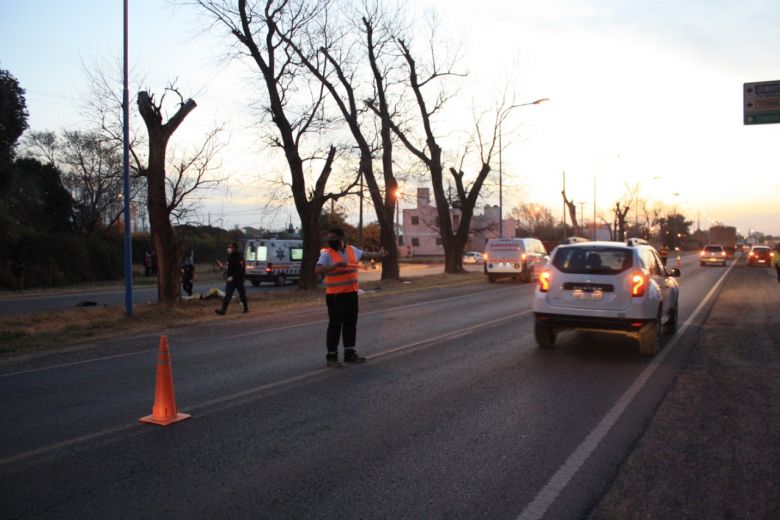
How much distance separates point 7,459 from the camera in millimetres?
4863

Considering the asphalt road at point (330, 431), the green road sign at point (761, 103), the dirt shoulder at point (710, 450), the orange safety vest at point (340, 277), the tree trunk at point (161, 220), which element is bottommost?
the dirt shoulder at point (710, 450)

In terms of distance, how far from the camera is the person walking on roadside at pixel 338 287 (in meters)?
8.23

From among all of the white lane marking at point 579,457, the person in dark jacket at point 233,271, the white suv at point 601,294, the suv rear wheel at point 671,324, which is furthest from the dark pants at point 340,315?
the person in dark jacket at point 233,271

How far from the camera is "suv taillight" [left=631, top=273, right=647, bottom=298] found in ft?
29.5

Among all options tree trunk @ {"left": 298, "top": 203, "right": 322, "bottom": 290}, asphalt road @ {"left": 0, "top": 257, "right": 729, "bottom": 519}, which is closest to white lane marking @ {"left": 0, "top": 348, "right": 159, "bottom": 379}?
asphalt road @ {"left": 0, "top": 257, "right": 729, "bottom": 519}

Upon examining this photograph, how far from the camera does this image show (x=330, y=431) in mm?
5586

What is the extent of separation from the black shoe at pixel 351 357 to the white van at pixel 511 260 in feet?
64.4

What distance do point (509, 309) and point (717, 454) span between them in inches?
442

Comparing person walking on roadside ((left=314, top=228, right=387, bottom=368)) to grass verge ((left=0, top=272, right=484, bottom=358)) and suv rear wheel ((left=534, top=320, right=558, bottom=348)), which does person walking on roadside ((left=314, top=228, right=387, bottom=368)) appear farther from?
grass verge ((left=0, top=272, right=484, bottom=358))

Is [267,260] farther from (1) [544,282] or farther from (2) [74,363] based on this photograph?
(1) [544,282]

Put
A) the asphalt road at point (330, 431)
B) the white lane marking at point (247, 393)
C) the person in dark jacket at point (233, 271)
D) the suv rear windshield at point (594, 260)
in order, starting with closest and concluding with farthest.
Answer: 1. the asphalt road at point (330, 431)
2. the white lane marking at point (247, 393)
3. the suv rear windshield at point (594, 260)
4. the person in dark jacket at point (233, 271)

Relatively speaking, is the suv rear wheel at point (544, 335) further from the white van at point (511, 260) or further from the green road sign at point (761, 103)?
the white van at point (511, 260)

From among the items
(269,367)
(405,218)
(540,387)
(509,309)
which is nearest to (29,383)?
(269,367)

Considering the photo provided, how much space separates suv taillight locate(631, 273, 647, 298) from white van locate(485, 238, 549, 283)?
60.4ft
